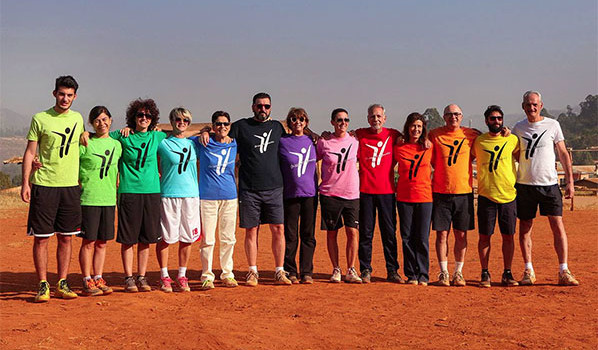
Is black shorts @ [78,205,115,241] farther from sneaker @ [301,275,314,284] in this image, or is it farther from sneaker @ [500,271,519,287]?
sneaker @ [500,271,519,287]

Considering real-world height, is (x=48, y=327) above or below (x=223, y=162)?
below

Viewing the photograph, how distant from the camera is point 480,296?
7.03m

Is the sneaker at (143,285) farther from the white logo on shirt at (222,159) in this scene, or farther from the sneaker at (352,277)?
the sneaker at (352,277)

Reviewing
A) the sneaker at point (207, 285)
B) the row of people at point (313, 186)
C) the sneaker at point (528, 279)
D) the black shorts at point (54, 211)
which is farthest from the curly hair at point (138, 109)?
the sneaker at point (528, 279)

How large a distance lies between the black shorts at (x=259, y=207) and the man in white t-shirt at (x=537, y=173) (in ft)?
10.0

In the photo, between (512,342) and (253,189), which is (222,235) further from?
(512,342)

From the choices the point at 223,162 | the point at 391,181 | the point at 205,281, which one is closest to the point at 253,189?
the point at 223,162

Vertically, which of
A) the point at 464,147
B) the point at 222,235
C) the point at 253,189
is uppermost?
the point at 464,147

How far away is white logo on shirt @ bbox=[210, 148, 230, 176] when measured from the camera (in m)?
7.15

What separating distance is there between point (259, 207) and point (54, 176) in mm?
2386

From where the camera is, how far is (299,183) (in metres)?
7.44

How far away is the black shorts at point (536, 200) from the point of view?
7.56m

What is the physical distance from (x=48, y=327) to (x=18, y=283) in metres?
3.08

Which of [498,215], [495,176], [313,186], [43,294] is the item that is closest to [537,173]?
A: [495,176]
